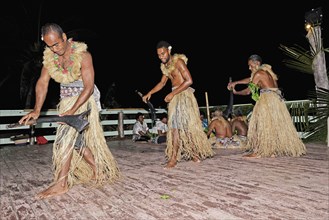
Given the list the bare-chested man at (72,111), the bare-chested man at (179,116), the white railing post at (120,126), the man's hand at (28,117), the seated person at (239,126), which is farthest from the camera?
the white railing post at (120,126)

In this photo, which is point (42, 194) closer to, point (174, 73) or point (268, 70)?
point (174, 73)

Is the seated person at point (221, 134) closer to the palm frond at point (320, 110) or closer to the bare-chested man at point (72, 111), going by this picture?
the palm frond at point (320, 110)

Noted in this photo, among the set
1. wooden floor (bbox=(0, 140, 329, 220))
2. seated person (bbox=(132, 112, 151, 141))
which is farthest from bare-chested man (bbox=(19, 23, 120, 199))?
seated person (bbox=(132, 112, 151, 141))

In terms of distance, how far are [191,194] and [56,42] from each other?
1484mm

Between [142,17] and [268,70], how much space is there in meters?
13.2

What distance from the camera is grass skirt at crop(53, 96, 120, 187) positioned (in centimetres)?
226

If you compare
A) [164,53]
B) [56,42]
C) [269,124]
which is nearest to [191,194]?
[56,42]

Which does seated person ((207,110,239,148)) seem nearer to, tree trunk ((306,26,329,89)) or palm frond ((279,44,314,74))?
palm frond ((279,44,314,74))

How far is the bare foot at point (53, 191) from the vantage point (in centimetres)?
208

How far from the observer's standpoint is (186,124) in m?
3.21

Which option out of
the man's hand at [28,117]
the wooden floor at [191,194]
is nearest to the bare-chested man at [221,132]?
the wooden floor at [191,194]

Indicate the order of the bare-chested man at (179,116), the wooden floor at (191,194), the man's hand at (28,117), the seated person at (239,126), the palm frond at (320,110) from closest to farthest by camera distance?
the wooden floor at (191,194)
the man's hand at (28,117)
the bare-chested man at (179,116)
the palm frond at (320,110)
the seated person at (239,126)

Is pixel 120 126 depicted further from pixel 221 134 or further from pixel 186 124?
pixel 186 124

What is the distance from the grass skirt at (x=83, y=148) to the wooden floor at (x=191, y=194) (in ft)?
0.46
